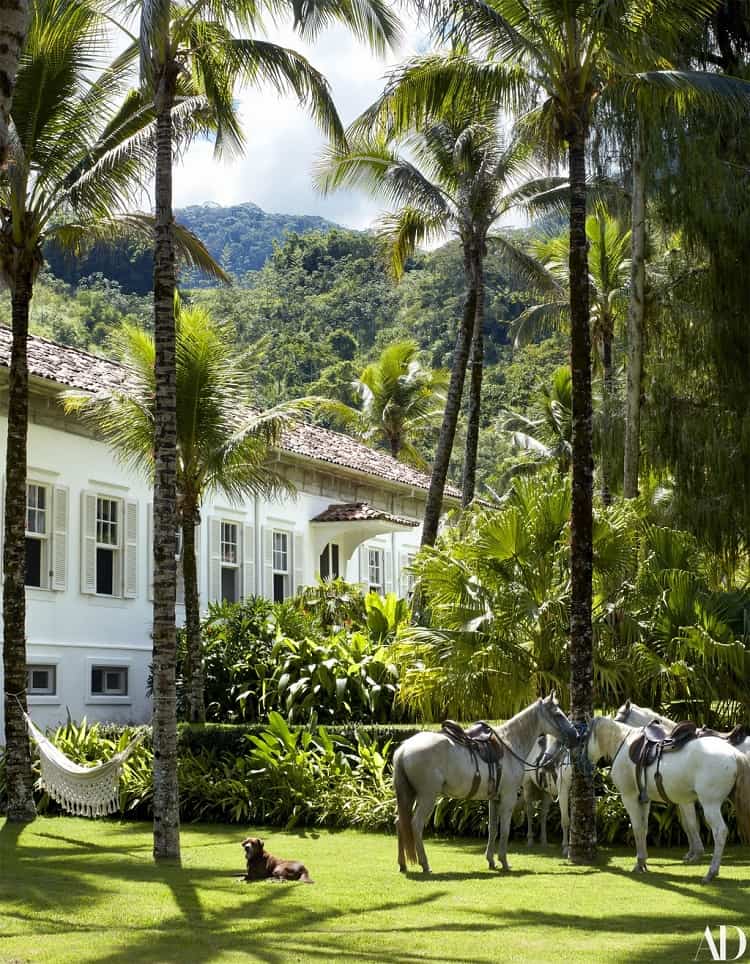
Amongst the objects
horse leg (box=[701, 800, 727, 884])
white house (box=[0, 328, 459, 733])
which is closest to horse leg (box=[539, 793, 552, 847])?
horse leg (box=[701, 800, 727, 884])

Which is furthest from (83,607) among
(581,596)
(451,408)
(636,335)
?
(581,596)

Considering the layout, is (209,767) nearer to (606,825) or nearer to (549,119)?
(606,825)

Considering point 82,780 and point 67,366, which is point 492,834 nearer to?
point 82,780

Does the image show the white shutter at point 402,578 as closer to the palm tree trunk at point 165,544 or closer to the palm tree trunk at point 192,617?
the palm tree trunk at point 192,617

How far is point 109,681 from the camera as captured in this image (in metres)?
23.9

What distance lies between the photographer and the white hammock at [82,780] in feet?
47.6

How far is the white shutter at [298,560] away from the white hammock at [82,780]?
1407 cm

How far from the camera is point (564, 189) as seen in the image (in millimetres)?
23953

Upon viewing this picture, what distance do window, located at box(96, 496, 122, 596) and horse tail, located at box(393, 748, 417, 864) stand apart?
1278 centimetres

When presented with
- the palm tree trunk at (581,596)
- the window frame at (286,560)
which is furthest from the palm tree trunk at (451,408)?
the palm tree trunk at (581,596)

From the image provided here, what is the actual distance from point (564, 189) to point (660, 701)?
1153cm

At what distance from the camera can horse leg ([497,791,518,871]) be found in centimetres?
1209

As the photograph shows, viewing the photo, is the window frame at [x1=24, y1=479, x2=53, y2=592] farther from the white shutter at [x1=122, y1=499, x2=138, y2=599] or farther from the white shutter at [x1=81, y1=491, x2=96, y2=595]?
the white shutter at [x1=122, y1=499, x2=138, y2=599]

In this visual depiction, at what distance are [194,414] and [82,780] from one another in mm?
6611
